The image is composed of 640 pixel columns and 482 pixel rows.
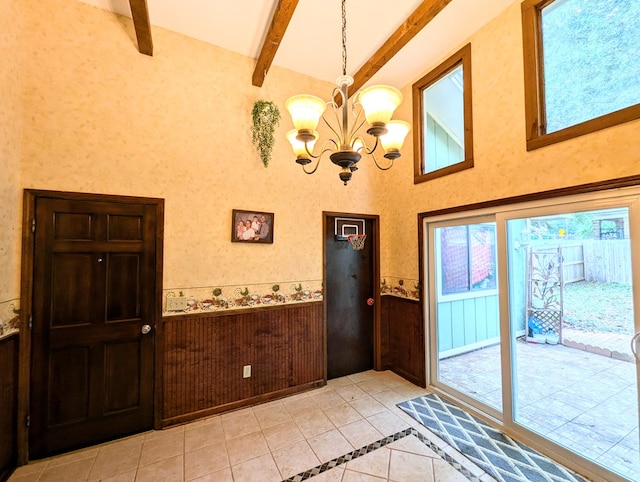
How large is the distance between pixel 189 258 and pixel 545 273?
3270mm

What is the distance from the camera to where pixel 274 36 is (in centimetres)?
245

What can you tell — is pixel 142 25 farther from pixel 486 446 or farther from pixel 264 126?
pixel 486 446

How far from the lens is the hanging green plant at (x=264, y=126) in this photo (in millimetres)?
2902

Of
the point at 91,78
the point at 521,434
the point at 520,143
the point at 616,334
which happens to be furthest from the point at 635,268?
the point at 91,78

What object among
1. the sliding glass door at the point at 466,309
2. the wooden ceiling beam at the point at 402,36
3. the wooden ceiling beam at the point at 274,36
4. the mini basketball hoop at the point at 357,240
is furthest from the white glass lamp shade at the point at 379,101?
the mini basketball hoop at the point at 357,240

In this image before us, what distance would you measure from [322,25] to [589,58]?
2.20 metres

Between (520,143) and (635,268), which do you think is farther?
(520,143)

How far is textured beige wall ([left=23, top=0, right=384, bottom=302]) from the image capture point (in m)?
2.19

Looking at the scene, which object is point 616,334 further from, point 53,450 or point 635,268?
point 53,450

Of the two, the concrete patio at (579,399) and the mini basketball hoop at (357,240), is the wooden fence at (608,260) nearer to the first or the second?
the concrete patio at (579,399)

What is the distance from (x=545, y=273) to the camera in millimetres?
2355

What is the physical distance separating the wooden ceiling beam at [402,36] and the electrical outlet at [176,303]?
3081 mm

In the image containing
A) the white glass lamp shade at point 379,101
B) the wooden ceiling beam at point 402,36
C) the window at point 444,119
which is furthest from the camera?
the window at point 444,119

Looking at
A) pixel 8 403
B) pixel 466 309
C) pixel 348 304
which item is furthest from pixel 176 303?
pixel 466 309
